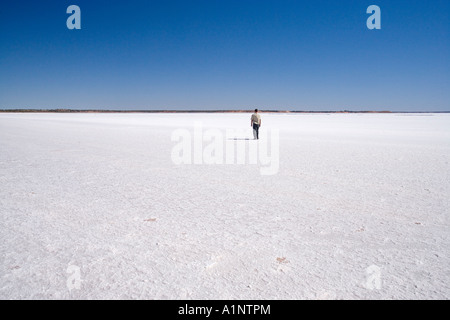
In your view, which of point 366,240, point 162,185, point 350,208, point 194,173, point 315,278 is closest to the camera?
point 315,278

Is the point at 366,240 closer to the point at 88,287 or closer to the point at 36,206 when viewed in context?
the point at 88,287

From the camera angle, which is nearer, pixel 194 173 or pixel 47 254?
pixel 47 254

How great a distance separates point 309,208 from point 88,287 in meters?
3.10

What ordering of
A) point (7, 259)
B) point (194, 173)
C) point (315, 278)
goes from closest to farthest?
point (315, 278)
point (7, 259)
point (194, 173)

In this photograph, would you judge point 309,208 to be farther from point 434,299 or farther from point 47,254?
point 47,254

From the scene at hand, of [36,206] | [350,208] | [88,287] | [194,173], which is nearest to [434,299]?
[350,208]

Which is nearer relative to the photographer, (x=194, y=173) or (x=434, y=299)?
(x=434, y=299)

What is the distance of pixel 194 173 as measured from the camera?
7.05 m

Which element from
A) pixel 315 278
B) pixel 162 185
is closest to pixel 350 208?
pixel 315 278
